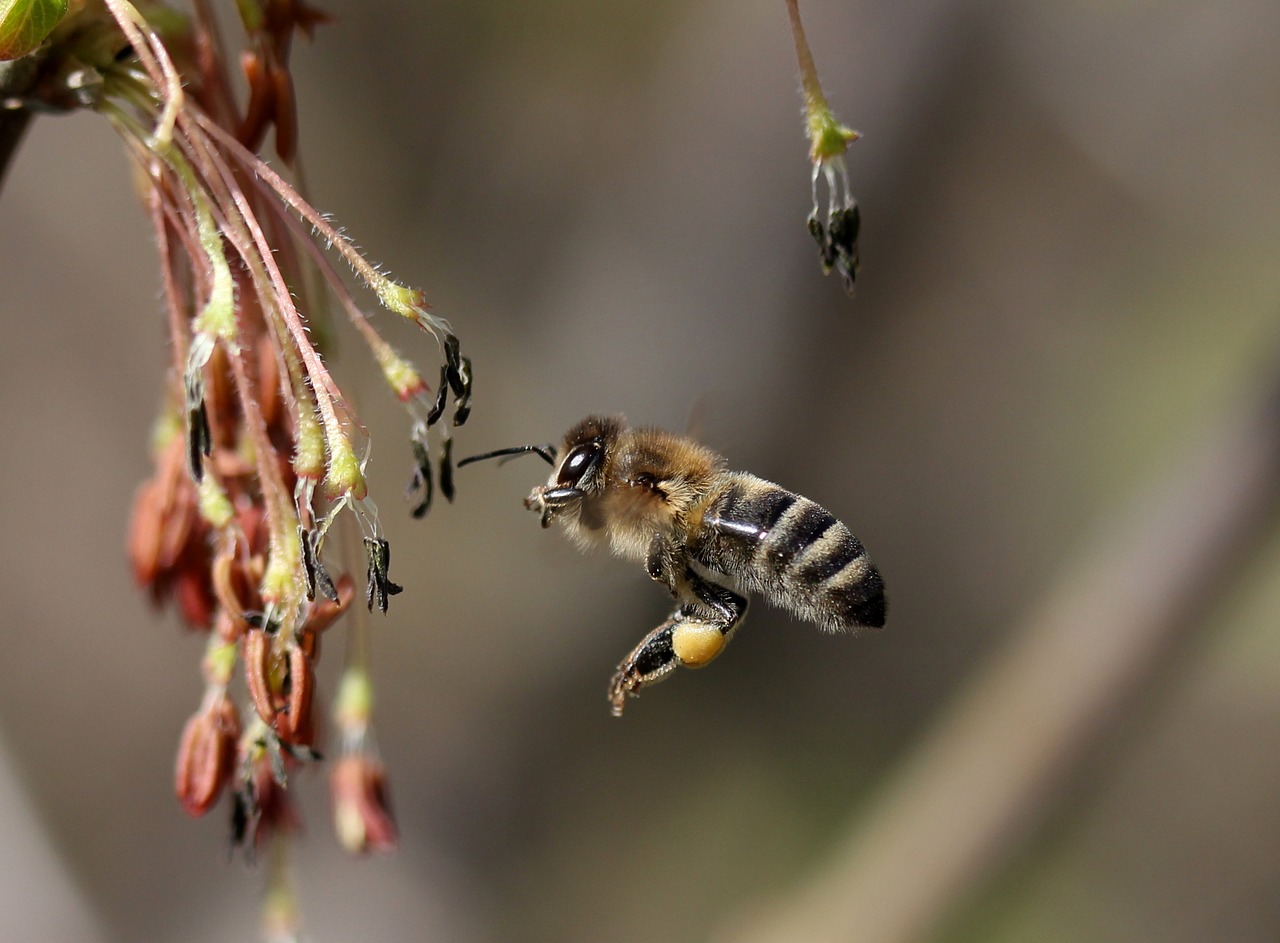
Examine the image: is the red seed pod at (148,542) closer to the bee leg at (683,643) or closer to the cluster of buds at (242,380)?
the cluster of buds at (242,380)

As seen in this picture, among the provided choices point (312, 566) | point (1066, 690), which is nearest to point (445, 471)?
point (312, 566)

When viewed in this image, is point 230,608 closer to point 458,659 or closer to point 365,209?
point 458,659

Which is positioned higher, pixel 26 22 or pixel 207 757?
pixel 26 22

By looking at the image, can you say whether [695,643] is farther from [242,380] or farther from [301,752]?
[242,380]

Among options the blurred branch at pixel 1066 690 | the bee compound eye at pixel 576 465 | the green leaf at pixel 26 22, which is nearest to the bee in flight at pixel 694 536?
the bee compound eye at pixel 576 465

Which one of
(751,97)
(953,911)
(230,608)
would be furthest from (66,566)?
(230,608)
